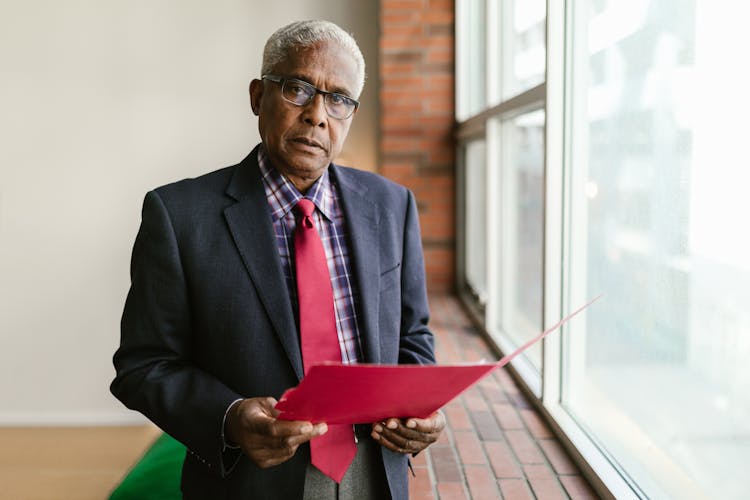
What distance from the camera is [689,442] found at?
1.46 meters

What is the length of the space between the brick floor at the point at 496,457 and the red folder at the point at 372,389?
0.83 meters

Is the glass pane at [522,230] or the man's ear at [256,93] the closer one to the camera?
the man's ear at [256,93]

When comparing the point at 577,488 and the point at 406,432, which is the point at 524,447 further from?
the point at 406,432

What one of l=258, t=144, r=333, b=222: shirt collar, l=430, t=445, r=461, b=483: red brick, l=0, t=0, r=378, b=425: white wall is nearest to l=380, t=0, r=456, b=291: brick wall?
l=0, t=0, r=378, b=425: white wall

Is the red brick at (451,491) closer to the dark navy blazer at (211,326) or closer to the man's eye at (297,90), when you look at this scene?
the dark navy blazer at (211,326)

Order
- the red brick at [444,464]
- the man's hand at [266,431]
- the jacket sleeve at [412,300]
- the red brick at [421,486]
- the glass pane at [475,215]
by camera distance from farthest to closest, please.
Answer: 1. the glass pane at [475,215]
2. the red brick at [444,464]
3. the red brick at [421,486]
4. the jacket sleeve at [412,300]
5. the man's hand at [266,431]

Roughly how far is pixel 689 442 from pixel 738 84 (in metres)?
0.73

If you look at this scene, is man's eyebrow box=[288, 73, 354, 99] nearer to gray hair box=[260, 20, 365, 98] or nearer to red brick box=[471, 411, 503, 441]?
gray hair box=[260, 20, 365, 98]

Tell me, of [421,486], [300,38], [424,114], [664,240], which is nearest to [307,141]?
[300,38]

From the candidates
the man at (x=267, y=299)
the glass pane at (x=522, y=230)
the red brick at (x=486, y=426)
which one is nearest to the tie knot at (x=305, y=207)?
the man at (x=267, y=299)

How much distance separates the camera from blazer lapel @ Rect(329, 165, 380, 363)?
1251mm

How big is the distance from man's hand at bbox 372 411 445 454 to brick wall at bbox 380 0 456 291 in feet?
10.3

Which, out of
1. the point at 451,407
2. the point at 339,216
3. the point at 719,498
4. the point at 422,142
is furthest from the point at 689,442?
the point at 422,142

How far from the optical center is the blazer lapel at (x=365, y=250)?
4.10 ft
